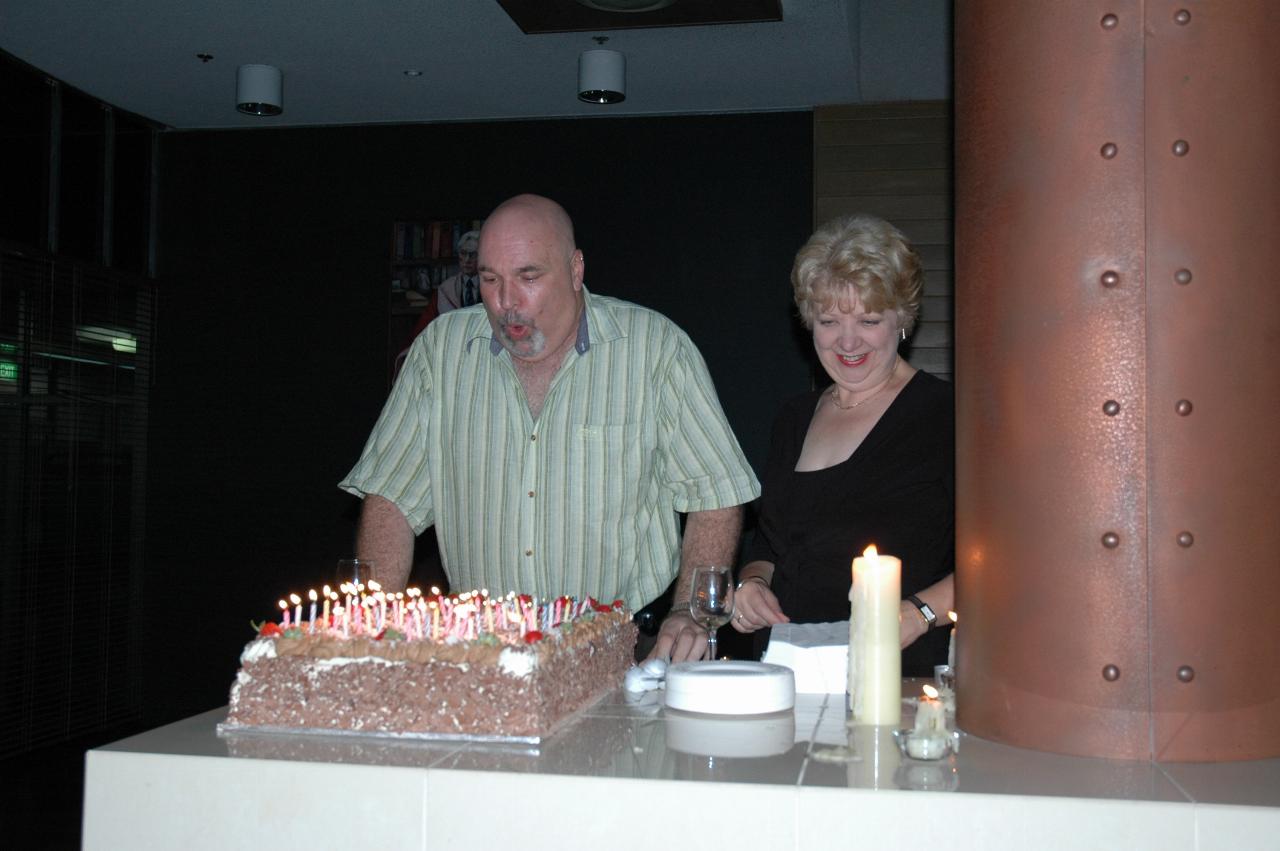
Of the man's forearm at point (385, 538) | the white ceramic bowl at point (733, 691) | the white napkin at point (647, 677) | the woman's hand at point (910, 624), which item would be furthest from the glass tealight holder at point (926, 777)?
the man's forearm at point (385, 538)

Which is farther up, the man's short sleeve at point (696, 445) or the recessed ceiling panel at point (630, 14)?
the recessed ceiling panel at point (630, 14)

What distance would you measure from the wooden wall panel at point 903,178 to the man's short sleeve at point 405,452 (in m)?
3.26

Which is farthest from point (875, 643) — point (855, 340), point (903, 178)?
point (903, 178)

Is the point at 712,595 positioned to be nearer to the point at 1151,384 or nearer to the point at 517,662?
the point at 517,662

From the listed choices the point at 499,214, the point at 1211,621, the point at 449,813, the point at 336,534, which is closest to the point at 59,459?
the point at 336,534

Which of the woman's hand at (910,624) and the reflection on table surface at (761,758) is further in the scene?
the woman's hand at (910,624)

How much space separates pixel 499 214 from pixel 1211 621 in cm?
174

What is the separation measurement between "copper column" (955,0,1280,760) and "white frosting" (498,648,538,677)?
58 centimetres

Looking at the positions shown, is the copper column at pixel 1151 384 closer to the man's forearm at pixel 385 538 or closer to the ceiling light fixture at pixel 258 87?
the man's forearm at pixel 385 538

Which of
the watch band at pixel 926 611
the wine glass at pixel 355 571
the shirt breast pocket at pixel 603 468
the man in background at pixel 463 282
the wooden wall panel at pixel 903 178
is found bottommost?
the watch band at pixel 926 611

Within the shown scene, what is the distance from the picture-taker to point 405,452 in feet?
9.44

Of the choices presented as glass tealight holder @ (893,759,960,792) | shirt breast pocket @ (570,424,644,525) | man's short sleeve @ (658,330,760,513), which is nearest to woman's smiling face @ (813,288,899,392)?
man's short sleeve @ (658,330,760,513)

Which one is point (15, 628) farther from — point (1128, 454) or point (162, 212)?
point (1128, 454)

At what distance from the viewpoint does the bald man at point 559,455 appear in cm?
282
